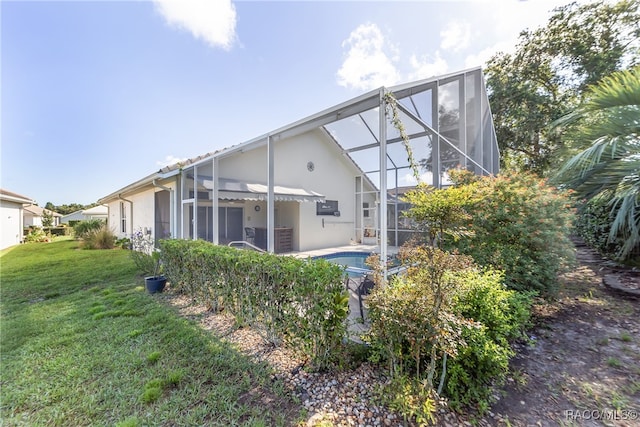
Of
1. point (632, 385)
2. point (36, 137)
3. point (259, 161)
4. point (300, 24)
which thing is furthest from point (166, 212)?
point (632, 385)

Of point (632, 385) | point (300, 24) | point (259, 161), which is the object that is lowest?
point (632, 385)

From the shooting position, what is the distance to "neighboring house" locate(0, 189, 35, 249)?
75.8 feet

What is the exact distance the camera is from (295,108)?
14594 millimetres

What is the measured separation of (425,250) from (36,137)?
95.2 feet

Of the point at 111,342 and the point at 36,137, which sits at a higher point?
the point at 36,137

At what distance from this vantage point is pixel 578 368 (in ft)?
15.8

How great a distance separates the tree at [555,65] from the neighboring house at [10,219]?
45238 millimetres

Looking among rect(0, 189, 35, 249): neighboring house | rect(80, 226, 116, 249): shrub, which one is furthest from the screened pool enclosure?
rect(0, 189, 35, 249): neighboring house

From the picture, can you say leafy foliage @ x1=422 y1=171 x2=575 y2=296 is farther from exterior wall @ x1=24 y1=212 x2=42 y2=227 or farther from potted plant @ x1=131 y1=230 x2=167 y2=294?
exterior wall @ x1=24 y1=212 x2=42 y2=227

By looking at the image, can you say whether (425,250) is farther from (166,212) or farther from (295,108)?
(166,212)

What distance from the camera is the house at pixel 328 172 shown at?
996cm

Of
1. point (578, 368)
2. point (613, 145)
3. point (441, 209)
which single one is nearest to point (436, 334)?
point (441, 209)

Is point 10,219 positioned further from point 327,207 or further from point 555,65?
point 555,65

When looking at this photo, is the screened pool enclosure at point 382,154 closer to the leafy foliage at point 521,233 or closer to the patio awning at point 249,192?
the patio awning at point 249,192
